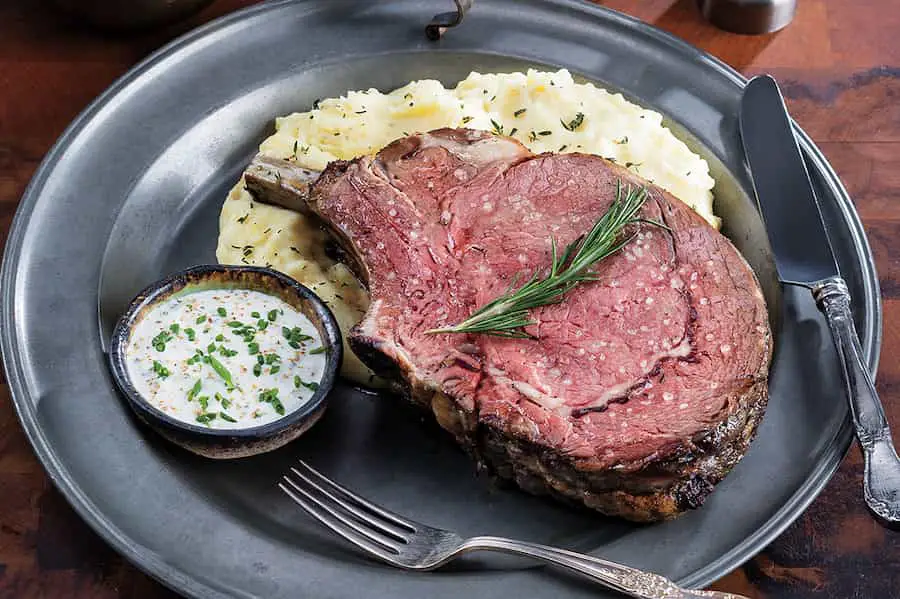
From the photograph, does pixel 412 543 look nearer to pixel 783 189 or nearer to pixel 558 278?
pixel 558 278

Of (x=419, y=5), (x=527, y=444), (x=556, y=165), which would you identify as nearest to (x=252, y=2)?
(x=419, y=5)

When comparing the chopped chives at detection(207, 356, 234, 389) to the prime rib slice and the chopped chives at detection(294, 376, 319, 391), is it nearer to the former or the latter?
the chopped chives at detection(294, 376, 319, 391)

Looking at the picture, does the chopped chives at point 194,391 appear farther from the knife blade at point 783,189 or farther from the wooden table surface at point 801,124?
the knife blade at point 783,189

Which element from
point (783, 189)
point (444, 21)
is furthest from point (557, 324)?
point (444, 21)

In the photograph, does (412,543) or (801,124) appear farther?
(801,124)

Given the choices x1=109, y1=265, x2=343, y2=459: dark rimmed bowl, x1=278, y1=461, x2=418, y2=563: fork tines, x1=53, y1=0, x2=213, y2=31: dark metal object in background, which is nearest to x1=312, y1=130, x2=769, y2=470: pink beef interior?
x1=109, y1=265, x2=343, y2=459: dark rimmed bowl

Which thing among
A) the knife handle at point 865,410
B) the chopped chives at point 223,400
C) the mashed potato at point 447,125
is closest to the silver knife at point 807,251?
the knife handle at point 865,410
